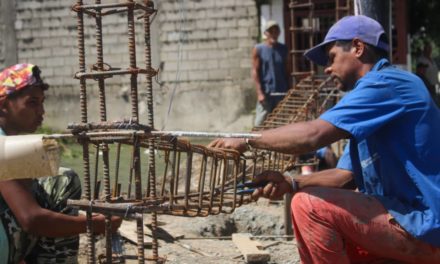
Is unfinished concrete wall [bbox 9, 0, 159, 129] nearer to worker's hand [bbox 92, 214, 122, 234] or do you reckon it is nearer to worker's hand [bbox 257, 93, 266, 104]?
worker's hand [bbox 257, 93, 266, 104]

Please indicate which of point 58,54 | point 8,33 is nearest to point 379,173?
point 58,54

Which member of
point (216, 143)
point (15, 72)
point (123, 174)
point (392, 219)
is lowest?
point (123, 174)

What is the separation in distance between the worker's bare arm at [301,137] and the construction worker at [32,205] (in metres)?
0.85

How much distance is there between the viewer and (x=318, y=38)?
1321 cm

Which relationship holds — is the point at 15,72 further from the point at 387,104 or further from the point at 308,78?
the point at 308,78

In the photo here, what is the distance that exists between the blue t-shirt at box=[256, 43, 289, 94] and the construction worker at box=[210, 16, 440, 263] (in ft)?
21.0

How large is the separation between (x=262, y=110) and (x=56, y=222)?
20.9 ft

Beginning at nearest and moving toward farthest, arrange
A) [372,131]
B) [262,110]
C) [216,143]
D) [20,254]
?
[372,131], [216,143], [20,254], [262,110]

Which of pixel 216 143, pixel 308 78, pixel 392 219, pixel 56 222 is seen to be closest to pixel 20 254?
pixel 56 222

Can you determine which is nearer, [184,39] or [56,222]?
[56,222]

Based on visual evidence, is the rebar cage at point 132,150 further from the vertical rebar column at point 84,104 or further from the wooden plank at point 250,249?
the wooden plank at point 250,249

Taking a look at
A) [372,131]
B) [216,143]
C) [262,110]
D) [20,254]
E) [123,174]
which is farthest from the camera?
[262,110]

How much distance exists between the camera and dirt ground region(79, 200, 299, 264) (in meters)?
5.04

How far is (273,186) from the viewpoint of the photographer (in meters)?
3.13
